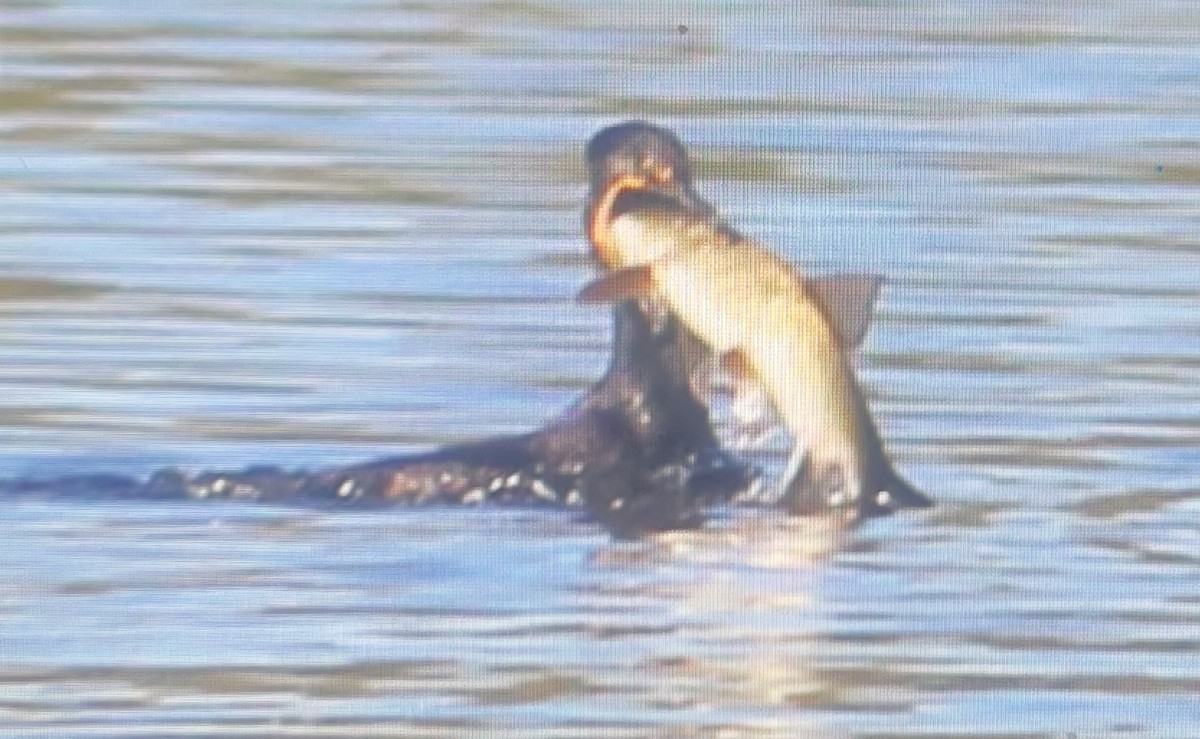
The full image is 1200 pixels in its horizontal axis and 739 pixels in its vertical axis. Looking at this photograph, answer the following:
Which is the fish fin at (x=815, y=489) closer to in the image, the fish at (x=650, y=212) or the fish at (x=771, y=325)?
the fish at (x=771, y=325)

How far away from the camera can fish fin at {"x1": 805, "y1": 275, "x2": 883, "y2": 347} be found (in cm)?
825

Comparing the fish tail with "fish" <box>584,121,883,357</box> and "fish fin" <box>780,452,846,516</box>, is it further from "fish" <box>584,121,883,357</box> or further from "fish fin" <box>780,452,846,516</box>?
"fish" <box>584,121,883,357</box>

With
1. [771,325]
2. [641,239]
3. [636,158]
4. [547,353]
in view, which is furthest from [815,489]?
[547,353]

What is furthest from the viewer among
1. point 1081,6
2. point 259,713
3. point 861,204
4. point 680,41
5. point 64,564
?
point 1081,6

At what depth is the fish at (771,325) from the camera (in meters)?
8.28

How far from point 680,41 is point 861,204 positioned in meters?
4.27

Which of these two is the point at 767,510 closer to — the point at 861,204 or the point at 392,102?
the point at 861,204

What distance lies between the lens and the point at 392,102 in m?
14.6

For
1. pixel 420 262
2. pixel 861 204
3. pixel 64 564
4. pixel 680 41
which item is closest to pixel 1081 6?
pixel 680 41

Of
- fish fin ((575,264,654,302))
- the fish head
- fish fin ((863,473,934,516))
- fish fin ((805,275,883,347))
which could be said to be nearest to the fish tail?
fish fin ((863,473,934,516))

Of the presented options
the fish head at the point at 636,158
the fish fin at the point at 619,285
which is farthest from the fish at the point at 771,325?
the fish head at the point at 636,158

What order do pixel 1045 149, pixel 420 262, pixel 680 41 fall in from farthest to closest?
pixel 680 41
pixel 1045 149
pixel 420 262

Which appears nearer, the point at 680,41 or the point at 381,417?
the point at 381,417

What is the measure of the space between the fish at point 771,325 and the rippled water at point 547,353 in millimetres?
166
